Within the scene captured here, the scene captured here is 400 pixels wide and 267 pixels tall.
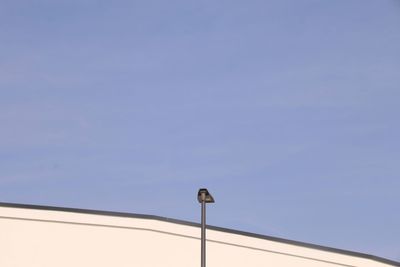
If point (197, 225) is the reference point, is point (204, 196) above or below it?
below

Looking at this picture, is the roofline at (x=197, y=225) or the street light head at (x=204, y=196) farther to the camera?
the roofline at (x=197, y=225)

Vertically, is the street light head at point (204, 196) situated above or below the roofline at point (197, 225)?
below

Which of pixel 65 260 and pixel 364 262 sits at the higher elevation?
pixel 364 262

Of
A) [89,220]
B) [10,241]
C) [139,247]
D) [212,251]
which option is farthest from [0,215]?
[212,251]

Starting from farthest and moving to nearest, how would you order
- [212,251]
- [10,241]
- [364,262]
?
[364,262] < [212,251] < [10,241]

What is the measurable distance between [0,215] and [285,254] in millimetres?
11181

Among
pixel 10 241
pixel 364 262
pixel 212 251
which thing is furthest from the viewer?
pixel 364 262

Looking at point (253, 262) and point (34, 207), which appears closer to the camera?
point (34, 207)

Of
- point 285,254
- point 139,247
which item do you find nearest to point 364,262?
point 285,254

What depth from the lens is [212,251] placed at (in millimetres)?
32875

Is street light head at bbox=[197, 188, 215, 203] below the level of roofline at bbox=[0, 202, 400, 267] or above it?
below

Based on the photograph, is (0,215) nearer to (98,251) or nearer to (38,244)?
(38,244)

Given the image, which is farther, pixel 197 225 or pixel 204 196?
pixel 197 225

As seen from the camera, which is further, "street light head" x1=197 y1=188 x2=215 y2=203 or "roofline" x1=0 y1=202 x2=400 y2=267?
"roofline" x1=0 y1=202 x2=400 y2=267
